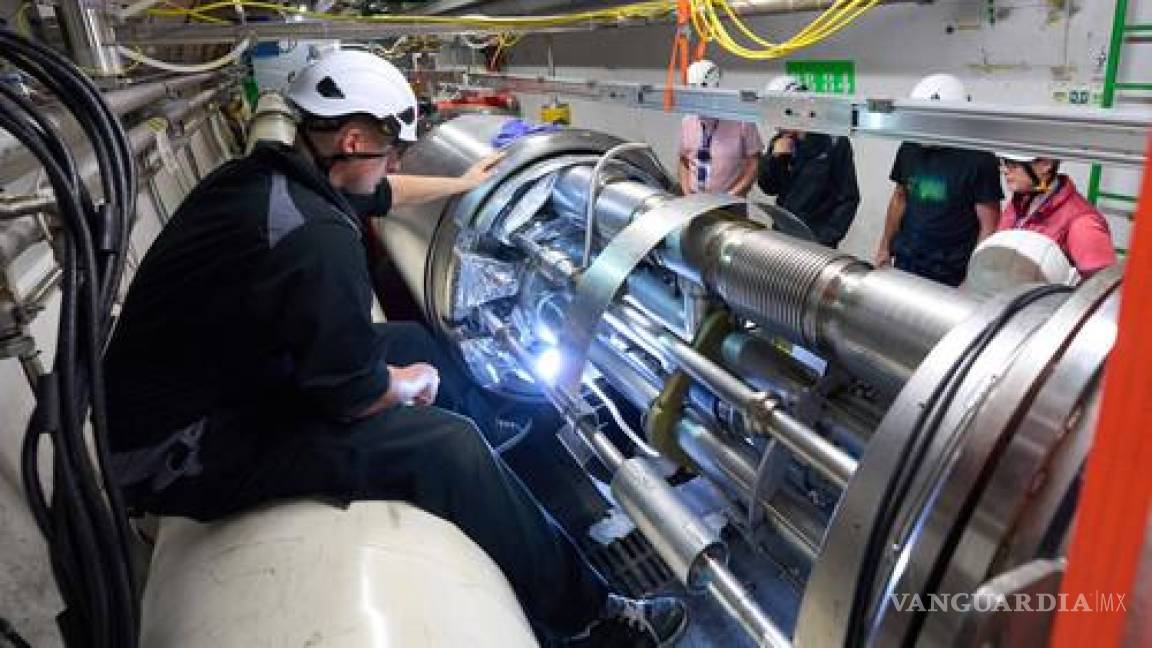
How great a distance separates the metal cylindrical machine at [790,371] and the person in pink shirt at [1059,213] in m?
1.08

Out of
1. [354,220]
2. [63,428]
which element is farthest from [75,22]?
[63,428]

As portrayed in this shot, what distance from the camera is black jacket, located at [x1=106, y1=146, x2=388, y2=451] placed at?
1156mm

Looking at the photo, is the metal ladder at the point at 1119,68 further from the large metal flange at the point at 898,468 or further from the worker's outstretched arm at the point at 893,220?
the large metal flange at the point at 898,468

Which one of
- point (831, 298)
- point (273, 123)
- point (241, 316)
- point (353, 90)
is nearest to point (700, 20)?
point (353, 90)

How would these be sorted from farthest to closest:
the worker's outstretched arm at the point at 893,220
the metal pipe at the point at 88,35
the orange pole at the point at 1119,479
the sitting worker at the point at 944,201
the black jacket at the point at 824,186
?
the black jacket at the point at 824,186
the worker's outstretched arm at the point at 893,220
the sitting worker at the point at 944,201
the metal pipe at the point at 88,35
the orange pole at the point at 1119,479

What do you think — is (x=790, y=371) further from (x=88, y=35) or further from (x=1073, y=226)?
(x=88, y=35)

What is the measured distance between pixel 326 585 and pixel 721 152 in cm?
263

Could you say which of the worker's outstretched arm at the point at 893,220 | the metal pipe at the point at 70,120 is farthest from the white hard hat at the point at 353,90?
the worker's outstretched arm at the point at 893,220

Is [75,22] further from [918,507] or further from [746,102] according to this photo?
[918,507]

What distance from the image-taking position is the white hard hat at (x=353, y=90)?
139cm

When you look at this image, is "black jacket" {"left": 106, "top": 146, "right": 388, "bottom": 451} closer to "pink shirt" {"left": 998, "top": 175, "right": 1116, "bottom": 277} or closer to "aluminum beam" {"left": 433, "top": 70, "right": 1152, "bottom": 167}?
"aluminum beam" {"left": 433, "top": 70, "right": 1152, "bottom": 167}

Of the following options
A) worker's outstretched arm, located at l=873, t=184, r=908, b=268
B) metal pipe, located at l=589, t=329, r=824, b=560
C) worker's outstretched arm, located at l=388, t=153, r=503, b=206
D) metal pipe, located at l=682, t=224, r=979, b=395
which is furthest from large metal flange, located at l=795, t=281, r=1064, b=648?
worker's outstretched arm, located at l=873, t=184, r=908, b=268

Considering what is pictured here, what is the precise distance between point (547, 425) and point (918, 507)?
1398mm

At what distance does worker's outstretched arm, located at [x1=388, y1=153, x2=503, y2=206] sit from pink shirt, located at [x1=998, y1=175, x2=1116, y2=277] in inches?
55.7
